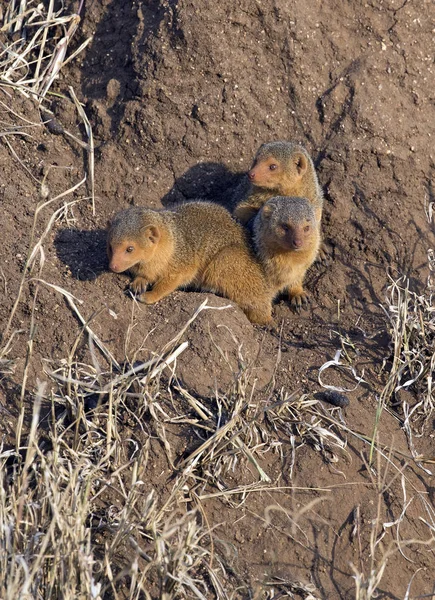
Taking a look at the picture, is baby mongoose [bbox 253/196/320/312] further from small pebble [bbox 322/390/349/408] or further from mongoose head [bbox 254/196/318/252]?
small pebble [bbox 322/390/349/408]

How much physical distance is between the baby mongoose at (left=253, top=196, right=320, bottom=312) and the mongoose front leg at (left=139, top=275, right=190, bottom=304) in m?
0.60

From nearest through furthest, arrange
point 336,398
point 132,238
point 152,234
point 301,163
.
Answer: point 336,398, point 132,238, point 152,234, point 301,163

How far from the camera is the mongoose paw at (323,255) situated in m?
5.62

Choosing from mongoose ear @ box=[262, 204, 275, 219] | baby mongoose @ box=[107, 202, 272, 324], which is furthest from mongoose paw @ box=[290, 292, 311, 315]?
mongoose ear @ box=[262, 204, 275, 219]

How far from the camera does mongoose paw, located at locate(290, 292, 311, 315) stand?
5500mm

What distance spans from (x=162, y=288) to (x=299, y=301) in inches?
39.3

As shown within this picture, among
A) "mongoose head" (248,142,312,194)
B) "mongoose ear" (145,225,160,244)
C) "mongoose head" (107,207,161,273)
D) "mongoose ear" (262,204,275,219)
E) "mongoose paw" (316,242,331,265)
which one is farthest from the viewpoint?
"mongoose paw" (316,242,331,265)

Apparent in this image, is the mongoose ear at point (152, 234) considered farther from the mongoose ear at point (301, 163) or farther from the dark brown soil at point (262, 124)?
the mongoose ear at point (301, 163)

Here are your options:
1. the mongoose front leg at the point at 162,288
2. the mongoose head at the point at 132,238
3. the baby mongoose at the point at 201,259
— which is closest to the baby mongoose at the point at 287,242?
the baby mongoose at the point at 201,259

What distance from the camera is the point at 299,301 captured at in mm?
5523

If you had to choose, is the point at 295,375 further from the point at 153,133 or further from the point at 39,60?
the point at 39,60

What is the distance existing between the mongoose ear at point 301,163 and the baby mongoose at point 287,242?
289 millimetres

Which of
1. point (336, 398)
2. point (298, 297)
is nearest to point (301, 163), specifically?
point (298, 297)

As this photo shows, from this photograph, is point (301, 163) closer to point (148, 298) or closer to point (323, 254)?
point (323, 254)
